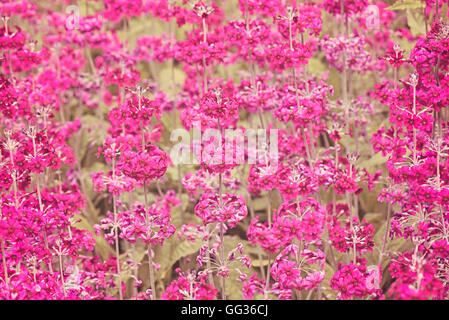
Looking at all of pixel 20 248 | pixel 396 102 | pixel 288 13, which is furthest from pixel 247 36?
pixel 20 248

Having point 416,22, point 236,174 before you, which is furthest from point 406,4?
point 236,174

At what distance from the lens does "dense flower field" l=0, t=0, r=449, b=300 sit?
102 inches

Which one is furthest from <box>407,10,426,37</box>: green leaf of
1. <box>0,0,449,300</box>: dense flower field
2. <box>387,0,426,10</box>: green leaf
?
<box>387,0,426,10</box>: green leaf

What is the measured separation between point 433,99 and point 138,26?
3987 millimetres

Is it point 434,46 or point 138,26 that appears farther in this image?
point 138,26

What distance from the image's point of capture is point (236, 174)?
384cm

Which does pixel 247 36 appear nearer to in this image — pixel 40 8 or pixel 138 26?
pixel 138 26

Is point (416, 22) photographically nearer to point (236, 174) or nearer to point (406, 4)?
point (406, 4)

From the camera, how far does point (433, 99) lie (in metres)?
2.65

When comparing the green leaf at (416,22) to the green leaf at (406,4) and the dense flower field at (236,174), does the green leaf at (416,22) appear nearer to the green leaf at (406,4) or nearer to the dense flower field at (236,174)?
the dense flower field at (236,174)

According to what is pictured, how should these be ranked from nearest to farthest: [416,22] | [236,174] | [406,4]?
[406,4], [416,22], [236,174]

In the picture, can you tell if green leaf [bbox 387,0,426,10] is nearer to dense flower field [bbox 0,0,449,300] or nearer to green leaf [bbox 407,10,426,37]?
dense flower field [bbox 0,0,449,300]

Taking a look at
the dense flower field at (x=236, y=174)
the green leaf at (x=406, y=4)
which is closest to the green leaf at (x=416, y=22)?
the dense flower field at (x=236, y=174)

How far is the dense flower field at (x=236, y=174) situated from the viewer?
2.58 metres
